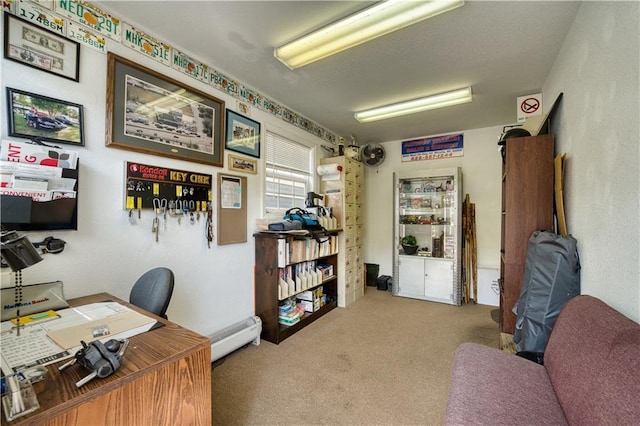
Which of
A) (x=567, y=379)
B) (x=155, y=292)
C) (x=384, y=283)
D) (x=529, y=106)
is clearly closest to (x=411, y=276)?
(x=384, y=283)

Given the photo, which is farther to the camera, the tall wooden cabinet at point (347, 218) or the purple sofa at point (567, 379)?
the tall wooden cabinet at point (347, 218)

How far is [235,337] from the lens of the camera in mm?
2369

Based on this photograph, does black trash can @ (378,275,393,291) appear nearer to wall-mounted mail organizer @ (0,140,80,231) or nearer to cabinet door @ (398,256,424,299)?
cabinet door @ (398,256,424,299)

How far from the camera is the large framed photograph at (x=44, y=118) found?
1.41 metres

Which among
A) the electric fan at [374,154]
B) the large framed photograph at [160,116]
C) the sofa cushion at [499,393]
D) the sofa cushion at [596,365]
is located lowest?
the sofa cushion at [499,393]

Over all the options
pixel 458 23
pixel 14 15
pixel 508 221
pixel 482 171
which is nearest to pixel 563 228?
pixel 508 221

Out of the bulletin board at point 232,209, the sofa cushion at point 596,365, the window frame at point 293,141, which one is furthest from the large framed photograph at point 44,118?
the sofa cushion at point 596,365

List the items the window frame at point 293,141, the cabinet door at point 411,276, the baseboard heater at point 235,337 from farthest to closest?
the cabinet door at point 411,276 → the window frame at point 293,141 → the baseboard heater at point 235,337

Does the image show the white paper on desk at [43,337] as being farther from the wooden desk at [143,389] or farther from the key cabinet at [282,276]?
the key cabinet at [282,276]

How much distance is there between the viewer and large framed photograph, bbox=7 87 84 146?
4.61 feet

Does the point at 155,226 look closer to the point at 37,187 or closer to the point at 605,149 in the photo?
the point at 37,187

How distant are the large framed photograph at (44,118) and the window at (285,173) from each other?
1.72 meters

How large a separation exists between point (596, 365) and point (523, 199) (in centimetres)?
142

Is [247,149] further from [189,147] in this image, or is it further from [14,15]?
[14,15]
